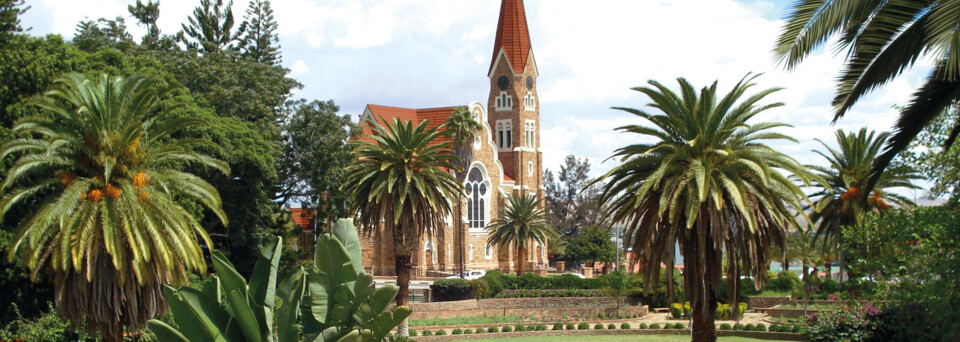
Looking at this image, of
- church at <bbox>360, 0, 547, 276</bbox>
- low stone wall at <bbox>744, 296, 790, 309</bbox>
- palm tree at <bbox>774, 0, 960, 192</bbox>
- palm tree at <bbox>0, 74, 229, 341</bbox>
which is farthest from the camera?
church at <bbox>360, 0, 547, 276</bbox>

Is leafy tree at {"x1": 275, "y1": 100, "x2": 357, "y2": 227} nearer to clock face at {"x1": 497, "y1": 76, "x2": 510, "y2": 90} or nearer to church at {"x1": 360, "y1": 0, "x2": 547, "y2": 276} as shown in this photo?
church at {"x1": 360, "y1": 0, "x2": 547, "y2": 276}

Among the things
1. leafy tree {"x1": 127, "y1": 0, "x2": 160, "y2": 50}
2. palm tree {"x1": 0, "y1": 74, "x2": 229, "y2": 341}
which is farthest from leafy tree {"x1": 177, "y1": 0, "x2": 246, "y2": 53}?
palm tree {"x1": 0, "y1": 74, "x2": 229, "y2": 341}

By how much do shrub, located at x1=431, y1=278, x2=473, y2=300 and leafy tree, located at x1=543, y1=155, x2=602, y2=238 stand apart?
2088 inches

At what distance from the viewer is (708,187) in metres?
18.5

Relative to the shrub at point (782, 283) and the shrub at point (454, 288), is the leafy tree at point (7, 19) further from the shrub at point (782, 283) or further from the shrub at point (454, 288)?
the shrub at point (782, 283)

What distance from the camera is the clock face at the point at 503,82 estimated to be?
69.5 metres

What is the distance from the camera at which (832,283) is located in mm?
42125

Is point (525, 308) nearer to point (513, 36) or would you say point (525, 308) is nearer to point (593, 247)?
point (593, 247)

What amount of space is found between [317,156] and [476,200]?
1048 inches

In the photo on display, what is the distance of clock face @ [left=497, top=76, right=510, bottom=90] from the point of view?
69500mm

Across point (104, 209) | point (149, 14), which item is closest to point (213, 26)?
point (149, 14)

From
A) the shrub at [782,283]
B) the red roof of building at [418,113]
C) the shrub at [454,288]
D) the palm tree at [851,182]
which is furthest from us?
the red roof of building at [418,113]

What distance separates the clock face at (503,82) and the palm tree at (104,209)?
50743mm

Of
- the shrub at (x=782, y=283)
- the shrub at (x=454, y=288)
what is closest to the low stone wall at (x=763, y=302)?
the shrub at (x=782, y=283)
